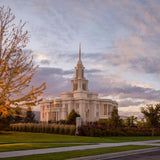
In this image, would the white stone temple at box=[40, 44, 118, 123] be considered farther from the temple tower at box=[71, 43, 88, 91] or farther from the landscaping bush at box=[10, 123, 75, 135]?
the landscaping bush at box=[10, 123, 75, 135]

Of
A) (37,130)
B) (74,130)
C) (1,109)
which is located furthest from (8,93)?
(37,130)

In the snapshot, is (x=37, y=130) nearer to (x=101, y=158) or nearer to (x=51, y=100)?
(x=101, y=158)

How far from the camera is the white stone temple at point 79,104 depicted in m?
98.5

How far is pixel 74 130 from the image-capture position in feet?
110

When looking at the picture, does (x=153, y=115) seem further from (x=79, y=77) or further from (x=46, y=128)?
(x=79, y=77)

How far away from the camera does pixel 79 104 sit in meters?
97.9

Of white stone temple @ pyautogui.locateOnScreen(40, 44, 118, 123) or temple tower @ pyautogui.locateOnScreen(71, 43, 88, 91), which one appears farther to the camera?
temple tower @ pyautogui.locateOnScreen(71, 43, 88, 91)

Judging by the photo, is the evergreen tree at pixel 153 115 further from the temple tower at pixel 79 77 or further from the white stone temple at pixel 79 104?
the temple tower at pixel 79 77

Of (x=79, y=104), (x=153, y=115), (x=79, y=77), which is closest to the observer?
(x=153, y=115)

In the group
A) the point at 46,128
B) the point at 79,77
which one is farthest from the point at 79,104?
the point at 46,128

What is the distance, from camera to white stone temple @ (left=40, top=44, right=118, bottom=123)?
98.5 m

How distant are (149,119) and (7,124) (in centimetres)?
2049

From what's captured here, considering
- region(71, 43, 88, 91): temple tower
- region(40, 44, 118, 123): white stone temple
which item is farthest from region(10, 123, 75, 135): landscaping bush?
region(71, 43, 88, 91): temple tower

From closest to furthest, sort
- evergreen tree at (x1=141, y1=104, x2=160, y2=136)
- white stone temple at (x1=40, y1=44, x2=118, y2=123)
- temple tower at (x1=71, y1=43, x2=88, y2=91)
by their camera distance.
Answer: evergreen tree at (x1=141, y1=104, x2=160, y2=136) < white stone temple at (x1=40, y1=44, x2=118, y2=123) < temple tower at (x1=71, y1=43, x2=88, y2=91)
